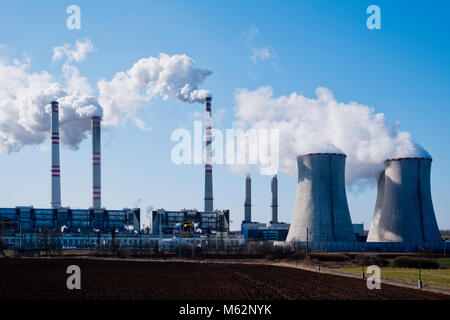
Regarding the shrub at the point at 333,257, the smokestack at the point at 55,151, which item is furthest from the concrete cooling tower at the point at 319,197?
the smokestack at the point at 55,151

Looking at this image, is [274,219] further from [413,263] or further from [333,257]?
[413,263]

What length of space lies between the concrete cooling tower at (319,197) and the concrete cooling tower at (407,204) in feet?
14.6

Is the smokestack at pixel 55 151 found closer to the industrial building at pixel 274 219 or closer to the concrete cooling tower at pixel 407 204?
the industrial building at pixel 274 219

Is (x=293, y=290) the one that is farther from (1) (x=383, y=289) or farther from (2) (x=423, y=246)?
(2) (x=423, y=246)

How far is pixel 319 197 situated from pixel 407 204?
810 centimetres

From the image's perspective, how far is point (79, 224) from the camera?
74.0 meters

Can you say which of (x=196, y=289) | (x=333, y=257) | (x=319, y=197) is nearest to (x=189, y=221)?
(x=319, y=197)

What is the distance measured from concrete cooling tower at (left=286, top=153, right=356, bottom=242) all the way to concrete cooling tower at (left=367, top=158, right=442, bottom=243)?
14.6 ft

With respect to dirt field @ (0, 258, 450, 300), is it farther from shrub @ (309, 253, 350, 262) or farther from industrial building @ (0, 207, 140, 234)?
industrial building @ (0, 207, 140, 234)

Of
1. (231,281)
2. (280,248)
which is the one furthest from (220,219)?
(231,281)

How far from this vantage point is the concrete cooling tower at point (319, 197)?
48.2m

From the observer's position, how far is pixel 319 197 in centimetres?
4800
